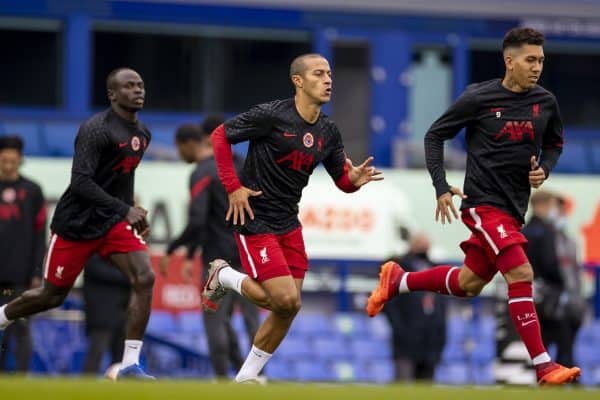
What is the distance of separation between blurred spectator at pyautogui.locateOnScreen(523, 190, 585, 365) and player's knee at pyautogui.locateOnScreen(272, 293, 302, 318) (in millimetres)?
4858

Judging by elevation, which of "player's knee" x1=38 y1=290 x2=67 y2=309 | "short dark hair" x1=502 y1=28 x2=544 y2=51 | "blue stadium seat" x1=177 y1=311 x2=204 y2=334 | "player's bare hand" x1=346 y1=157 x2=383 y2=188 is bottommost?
"blue stadium seat" x1=177 y1=311 x2=204 y2=334

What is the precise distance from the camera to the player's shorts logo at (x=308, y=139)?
476 inches

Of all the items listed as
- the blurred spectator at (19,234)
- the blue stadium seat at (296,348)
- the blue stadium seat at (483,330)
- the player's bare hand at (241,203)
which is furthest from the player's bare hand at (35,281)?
the blue stadium seat at (483,330)

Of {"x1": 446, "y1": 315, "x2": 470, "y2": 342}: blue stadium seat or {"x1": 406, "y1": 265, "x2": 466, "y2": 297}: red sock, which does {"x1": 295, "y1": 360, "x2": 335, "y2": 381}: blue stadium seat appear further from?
{"x1": 406, "y1": 265, "x2": 466, "y2": 297}: red sock

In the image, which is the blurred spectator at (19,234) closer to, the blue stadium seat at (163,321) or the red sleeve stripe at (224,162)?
the blue stadium seat at (163,321)

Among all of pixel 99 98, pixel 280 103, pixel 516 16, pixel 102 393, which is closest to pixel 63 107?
pixel 99 98

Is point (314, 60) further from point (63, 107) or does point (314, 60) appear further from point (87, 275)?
point (63, 107)

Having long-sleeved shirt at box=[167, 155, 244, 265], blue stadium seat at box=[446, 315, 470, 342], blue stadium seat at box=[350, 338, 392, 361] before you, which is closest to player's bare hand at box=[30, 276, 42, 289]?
long-sleeved shirt at box=[167, 155, 244, 265]

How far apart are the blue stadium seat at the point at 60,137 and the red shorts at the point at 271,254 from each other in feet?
27.2

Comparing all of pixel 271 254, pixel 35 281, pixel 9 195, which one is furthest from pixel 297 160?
pixel 9 195

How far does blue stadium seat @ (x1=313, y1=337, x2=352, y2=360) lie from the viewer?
732 inches

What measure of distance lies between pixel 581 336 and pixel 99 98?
604 centimetres

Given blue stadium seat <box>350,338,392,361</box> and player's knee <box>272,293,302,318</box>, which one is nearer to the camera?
player's knee <box>272,293,302,318</box>

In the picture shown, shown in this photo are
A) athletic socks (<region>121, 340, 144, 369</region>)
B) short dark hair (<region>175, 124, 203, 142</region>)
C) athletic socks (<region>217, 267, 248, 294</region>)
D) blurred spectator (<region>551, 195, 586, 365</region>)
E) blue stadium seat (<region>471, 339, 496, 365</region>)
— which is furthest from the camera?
blue stadium seat (<region>471, 339, 496, 365</region>)
